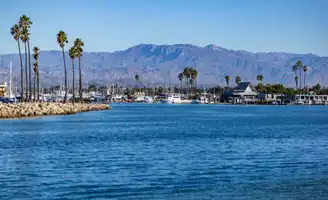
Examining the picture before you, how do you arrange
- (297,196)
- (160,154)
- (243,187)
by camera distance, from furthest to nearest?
(160,154)
(243,187)
(297,196)

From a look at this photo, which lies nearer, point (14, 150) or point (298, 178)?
point (298, 178)

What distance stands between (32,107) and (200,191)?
2635 inches

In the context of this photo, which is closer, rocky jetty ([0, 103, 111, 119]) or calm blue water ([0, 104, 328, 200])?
calm blue water ([0, 104, 328, 200])

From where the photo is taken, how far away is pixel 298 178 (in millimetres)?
26281

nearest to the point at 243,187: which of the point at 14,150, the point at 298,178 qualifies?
the point at 298,178

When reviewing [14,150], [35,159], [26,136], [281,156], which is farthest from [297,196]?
[26,136]

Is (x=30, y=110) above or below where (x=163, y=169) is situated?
above

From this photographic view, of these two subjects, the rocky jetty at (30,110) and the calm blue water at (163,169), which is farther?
the rocky jetty at (30,110)

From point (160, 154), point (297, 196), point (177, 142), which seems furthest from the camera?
point (177, 142)

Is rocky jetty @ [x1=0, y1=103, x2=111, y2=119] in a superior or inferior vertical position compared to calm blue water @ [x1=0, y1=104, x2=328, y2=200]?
superior

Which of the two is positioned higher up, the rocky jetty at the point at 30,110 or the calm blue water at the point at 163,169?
the rocky jetty at the point at 30,110

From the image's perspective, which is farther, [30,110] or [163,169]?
[30,110]

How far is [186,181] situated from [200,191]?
207cm

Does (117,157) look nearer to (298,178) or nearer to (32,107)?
(298,178)
